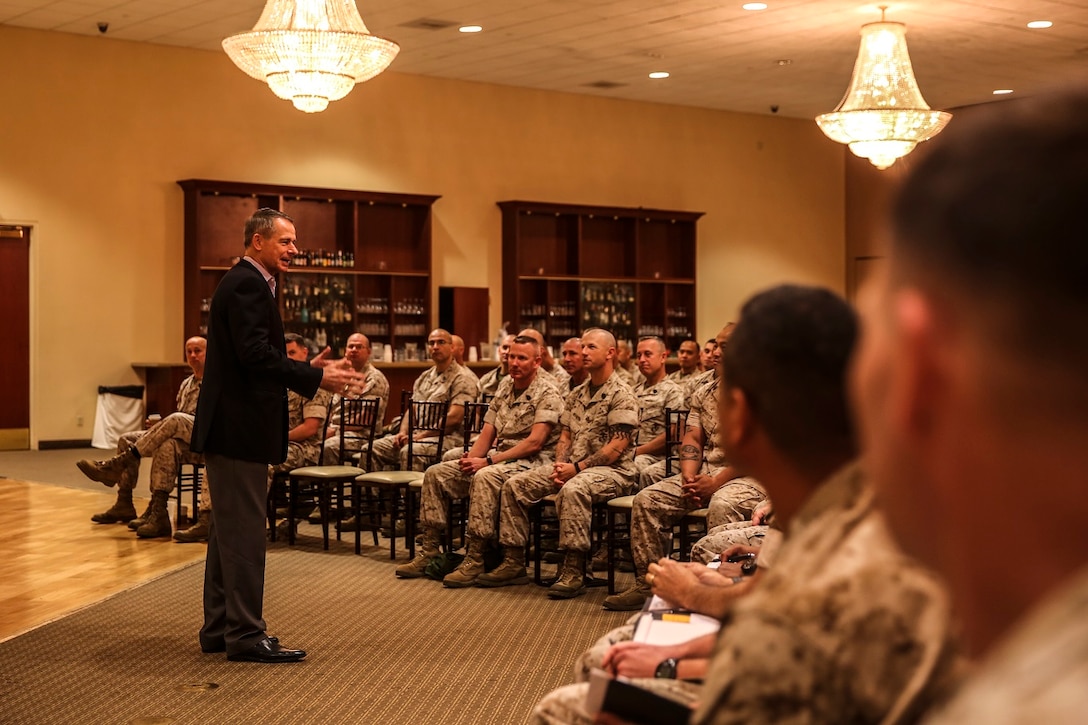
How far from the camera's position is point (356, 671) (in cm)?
478

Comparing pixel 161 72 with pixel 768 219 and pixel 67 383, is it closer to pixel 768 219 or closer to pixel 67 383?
pixel 67 383

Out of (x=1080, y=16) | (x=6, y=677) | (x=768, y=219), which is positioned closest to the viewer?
(x=6, y=677)

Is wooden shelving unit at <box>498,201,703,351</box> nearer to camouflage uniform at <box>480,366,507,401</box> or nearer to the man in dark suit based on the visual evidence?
camouflage uniform at <box>480,366,507,401</box>

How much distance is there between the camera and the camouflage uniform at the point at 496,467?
6.63 meters

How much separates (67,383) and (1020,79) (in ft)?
37.2

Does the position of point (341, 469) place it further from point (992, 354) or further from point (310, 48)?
point (992, 354)

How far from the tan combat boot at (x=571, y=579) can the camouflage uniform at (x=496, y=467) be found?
0.48 metres

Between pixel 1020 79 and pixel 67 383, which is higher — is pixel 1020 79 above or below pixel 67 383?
above

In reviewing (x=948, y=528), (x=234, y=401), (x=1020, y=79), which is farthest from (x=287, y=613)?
(x=1020, y=79)

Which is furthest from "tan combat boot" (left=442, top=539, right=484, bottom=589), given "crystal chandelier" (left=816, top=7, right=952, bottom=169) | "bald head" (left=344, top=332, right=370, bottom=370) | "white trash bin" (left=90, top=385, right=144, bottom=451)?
"white trash bin" (left=90, top=385, right=144, bottom=451)

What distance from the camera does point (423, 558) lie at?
6.86 m

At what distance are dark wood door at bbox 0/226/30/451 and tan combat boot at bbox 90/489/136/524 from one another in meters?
4.92

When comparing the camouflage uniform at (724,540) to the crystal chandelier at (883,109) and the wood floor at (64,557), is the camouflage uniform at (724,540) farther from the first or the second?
the crystal chandelier at (883,109)

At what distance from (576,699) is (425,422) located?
5839 millimetres
